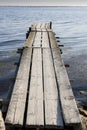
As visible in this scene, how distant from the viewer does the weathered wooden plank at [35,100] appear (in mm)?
5617

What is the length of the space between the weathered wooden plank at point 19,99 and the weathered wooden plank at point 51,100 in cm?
57

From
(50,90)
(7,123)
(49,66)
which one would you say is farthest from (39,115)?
(49,66)

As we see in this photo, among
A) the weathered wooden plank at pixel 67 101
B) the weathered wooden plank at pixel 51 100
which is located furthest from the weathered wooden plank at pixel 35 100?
the weathered wooden plank at pixel 67 101

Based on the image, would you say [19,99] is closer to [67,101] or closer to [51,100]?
[51,100]

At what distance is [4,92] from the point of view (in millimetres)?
12672

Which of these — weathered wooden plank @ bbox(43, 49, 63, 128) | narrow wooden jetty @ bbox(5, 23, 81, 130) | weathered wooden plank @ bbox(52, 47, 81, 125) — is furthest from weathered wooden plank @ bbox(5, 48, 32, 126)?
weathered wooden plank @ bbox(52, 47, 81, 125)

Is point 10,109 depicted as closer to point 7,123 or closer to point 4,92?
point 7,123

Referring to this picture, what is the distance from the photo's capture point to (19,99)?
6574 millimetres

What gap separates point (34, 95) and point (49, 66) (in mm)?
3041

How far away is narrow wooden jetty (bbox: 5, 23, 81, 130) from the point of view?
18.3 ft

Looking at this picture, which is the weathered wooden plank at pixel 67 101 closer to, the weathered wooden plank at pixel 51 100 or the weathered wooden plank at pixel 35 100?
the weathered wooden plank at pixel 51 100

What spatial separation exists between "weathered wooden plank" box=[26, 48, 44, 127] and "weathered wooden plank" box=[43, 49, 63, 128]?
0.14m

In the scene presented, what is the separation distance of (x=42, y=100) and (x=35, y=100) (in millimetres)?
177

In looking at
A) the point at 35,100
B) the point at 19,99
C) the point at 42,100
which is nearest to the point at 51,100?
the point at 42,100
